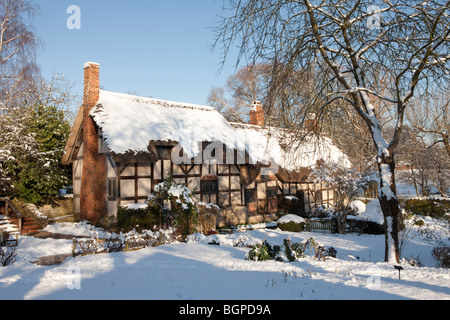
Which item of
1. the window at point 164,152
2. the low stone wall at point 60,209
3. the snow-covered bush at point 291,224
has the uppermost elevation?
the window at point 164,152

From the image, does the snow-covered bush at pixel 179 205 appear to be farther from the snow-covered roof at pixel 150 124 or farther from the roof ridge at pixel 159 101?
the roof ridge at pixel 159 101

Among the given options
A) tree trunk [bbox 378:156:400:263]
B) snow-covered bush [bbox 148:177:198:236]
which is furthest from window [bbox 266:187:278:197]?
tree trunk [bbox 378:156:400:263]

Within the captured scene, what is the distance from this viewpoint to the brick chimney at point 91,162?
16438 millimetres

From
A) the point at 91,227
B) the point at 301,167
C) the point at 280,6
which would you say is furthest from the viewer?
the point at 301,167

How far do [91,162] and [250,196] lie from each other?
8.98 metres

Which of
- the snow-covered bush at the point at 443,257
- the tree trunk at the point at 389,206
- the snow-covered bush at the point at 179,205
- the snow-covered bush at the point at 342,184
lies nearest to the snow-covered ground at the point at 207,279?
the tree trunk at the point at 389,206

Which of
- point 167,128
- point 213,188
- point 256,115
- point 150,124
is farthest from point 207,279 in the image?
point 256,115

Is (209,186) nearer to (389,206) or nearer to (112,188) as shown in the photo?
(112,188)

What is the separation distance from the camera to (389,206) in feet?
28.3

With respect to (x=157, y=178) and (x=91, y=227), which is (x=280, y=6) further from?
(x=91, y=227)

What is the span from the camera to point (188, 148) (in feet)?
54.5

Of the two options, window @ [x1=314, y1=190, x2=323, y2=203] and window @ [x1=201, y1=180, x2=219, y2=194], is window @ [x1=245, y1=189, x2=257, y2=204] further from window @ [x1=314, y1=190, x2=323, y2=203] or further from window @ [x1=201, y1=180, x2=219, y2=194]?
window @ [x1=314, y1=190, x2=323, y2=203]

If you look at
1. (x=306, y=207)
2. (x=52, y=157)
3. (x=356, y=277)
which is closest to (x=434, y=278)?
(x=356, y=277)
